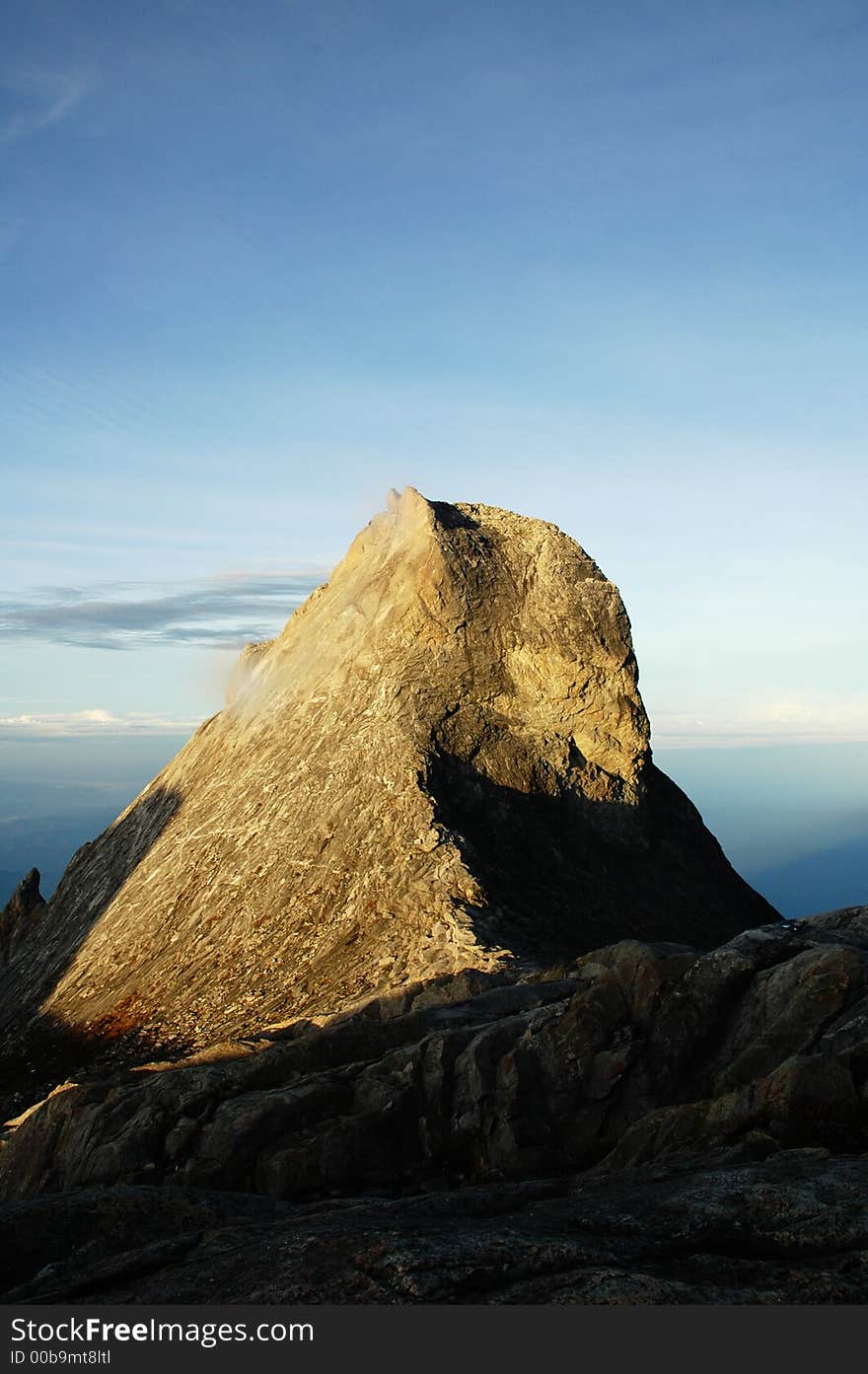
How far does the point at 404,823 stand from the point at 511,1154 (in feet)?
79.5

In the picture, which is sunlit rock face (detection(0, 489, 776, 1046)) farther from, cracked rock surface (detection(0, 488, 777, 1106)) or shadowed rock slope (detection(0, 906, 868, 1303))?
shadowed rock slope (detection(0, 906, 868, 1303))

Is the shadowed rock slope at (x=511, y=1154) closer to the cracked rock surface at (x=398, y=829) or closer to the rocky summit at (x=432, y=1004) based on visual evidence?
the rocky summit at (x=432, y=1004)

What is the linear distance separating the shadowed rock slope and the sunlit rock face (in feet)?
39.8

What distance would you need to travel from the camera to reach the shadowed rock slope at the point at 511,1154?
10.6 meters

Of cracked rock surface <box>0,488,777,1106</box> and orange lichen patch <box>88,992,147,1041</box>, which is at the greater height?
cracked rock surface <box>0,488,777,1106</box>

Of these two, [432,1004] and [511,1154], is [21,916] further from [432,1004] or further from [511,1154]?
[511,1154]

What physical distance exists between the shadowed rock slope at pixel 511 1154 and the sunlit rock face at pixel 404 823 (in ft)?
39.8

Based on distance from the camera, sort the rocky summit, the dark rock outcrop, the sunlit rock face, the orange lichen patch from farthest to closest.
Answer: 1. the dark rock outcrop
2. the orange lichen patch
3. the sunlit rock face
4. the rocky summit

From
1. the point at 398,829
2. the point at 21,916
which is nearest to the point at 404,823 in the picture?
the point at 398,829

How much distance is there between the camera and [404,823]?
42.0 m

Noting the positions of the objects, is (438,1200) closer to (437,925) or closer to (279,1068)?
(279,1068)

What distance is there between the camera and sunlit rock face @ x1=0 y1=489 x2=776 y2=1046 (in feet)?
127

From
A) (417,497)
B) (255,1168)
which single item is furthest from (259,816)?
(255,1168)

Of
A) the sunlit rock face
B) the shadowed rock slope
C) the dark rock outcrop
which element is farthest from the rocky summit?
the dark rock outcrop
